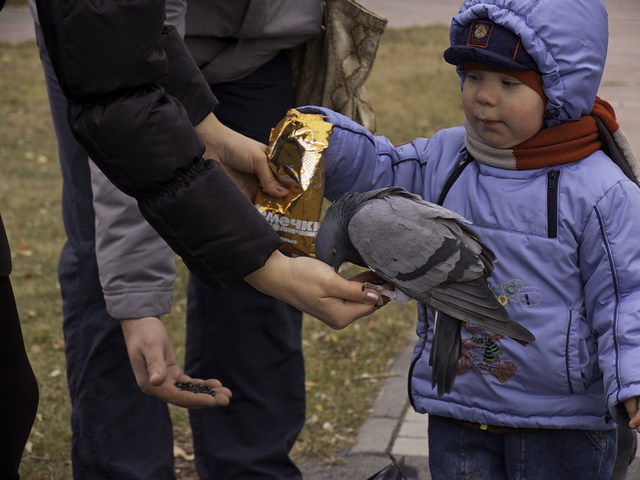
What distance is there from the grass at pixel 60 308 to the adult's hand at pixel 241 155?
1686mm

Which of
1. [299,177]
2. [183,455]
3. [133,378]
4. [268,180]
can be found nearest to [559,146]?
[299,177]

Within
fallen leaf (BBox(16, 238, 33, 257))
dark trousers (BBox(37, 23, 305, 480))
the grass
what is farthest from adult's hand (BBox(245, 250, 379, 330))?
fallen leaf (BBox(16, 238, 33, 257))

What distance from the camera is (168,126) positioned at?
67.3 inches

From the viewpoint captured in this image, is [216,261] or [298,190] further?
[298,190]

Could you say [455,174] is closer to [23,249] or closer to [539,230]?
[539,230]

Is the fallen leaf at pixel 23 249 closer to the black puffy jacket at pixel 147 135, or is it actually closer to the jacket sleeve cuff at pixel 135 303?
the jacket sleeve cuff at pixel 135 303

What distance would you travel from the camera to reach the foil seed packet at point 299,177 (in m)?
2.11

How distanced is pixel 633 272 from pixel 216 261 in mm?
1106

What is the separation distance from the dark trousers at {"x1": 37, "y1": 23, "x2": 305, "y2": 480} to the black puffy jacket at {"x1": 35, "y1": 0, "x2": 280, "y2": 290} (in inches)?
33.7

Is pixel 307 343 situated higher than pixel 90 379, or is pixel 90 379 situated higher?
pixel 90 379

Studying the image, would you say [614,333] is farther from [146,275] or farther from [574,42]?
[146,275]

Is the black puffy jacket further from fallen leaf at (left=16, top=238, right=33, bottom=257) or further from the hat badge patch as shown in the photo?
fallen leaf at (left=16, top=238, right=33, bottom=257)

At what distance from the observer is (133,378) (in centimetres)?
274

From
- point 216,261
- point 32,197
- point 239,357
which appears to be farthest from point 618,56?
point 216,261
